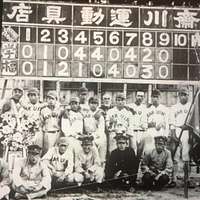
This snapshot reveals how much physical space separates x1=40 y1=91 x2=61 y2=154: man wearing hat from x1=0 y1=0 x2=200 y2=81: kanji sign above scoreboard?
9cm

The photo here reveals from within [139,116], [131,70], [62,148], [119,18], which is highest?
[119,18]

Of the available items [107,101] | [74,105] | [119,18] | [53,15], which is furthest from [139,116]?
[53,15]

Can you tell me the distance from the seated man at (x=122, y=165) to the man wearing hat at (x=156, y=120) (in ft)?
0.21

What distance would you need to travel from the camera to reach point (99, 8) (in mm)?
1371

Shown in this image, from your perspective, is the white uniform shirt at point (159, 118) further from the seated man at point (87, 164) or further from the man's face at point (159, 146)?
the seated man at point (87, 164)

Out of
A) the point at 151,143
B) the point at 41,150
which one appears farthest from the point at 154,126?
the point at 41,150

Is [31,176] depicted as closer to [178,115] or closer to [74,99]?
[74,99]

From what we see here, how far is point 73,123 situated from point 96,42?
281 mm

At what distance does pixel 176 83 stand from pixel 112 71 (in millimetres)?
219

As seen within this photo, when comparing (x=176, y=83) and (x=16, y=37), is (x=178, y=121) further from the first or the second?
(x=16, y=37)

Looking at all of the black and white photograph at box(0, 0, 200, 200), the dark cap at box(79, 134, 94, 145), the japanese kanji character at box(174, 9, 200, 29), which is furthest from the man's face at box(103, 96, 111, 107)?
the japanese kanji character at box(174, 9, 200, 29)

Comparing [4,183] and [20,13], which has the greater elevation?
[20,13]

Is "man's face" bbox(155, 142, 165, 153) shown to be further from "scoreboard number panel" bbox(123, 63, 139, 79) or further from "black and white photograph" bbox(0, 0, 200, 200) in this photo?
"scoreboard number panel" bbox(123, 63, 139, 79)

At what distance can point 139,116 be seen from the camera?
4.43ft
